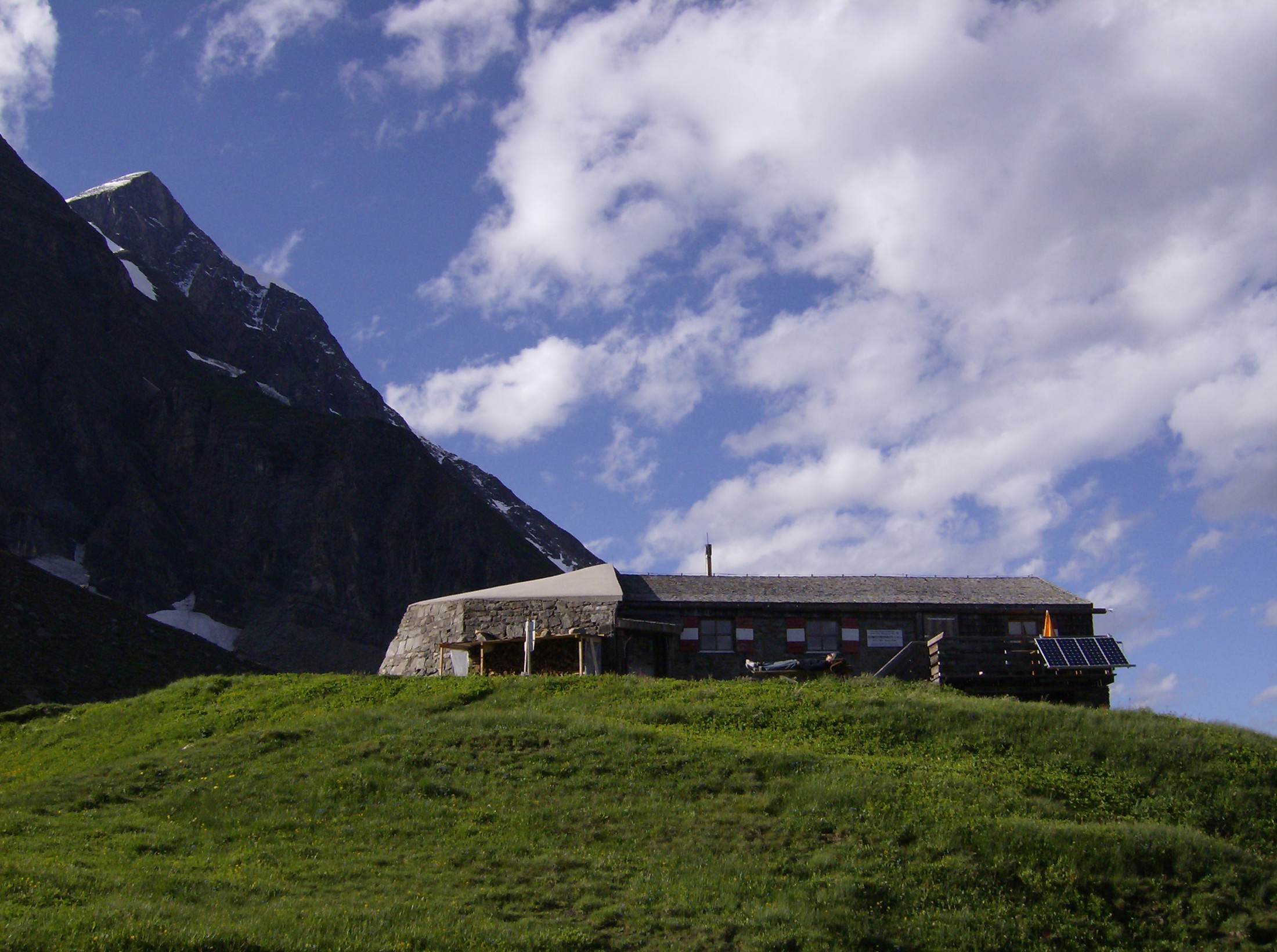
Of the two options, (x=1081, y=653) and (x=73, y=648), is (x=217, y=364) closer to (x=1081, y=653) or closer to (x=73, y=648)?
(x=73, y=648)

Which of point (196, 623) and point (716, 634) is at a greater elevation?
point (196, 623)

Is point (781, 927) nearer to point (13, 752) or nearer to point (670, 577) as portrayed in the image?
point (13, 752)

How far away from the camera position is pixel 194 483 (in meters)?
157

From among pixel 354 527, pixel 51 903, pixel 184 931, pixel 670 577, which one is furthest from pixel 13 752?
pixel 354 527

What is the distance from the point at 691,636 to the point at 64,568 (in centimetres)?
11320

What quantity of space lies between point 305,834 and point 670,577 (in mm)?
24070

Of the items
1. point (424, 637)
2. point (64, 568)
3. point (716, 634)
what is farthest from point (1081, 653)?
point (64, 568)

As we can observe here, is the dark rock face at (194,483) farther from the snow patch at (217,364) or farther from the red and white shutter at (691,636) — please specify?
the red and white shutter at (691,636)

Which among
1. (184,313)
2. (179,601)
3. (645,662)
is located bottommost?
(645,662)

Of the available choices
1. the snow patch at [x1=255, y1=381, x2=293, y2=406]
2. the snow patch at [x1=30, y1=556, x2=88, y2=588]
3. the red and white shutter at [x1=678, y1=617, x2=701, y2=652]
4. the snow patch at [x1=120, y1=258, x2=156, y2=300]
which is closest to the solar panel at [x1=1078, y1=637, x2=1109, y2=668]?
the red and white shutter at [x1=678, y1=617, x2=701, y2=652]

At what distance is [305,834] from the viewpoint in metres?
20.1

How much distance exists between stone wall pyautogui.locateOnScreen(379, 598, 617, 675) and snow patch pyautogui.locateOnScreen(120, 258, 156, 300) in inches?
6164

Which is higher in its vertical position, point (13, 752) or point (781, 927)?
point (13, 752)

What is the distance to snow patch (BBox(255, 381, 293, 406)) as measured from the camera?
183m
